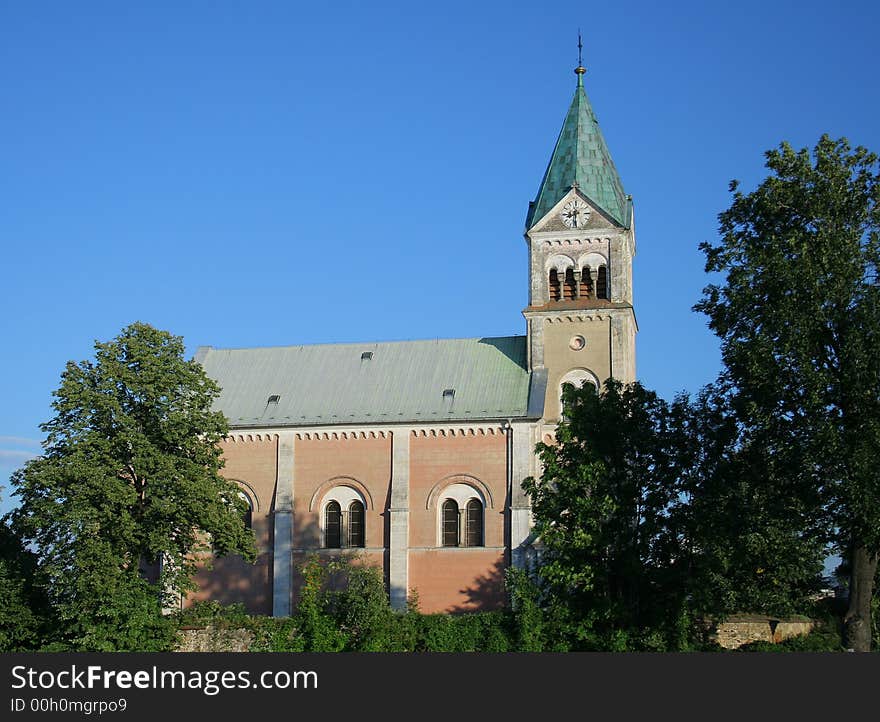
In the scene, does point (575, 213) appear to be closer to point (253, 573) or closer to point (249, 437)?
point (249, 437)

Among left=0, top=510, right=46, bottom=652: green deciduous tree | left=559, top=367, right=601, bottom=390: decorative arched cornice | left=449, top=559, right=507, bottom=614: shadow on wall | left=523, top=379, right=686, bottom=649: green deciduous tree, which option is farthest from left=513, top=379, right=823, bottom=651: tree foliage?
left=0, top=510, right=46, bottom=652: green deciduous tree

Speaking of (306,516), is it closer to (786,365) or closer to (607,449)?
(607,449)

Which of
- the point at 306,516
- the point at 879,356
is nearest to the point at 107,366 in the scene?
the point at 306,516

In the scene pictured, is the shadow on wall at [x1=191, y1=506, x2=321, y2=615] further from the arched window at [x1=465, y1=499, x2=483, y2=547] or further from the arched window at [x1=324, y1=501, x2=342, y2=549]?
the arched window at [x1=465, y1=499, x2=483, y2=547]

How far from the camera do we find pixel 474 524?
2207 inches

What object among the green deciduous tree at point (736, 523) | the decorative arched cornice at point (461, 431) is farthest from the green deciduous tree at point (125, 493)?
the green deciduous tree at point (736, 523)

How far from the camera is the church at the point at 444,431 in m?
55.7

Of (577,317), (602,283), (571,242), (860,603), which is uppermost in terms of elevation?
(571,242)

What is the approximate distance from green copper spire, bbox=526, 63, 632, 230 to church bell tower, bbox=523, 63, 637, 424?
57 mm

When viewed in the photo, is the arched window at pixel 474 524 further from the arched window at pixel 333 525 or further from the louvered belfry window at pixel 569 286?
the louvered belfry window at pixel 569 286

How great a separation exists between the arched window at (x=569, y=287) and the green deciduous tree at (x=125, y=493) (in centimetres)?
2027

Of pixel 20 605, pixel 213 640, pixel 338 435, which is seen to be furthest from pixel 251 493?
pixel 20 605

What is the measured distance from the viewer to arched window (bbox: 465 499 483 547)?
55.7m

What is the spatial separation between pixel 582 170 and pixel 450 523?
1899 centimetres
